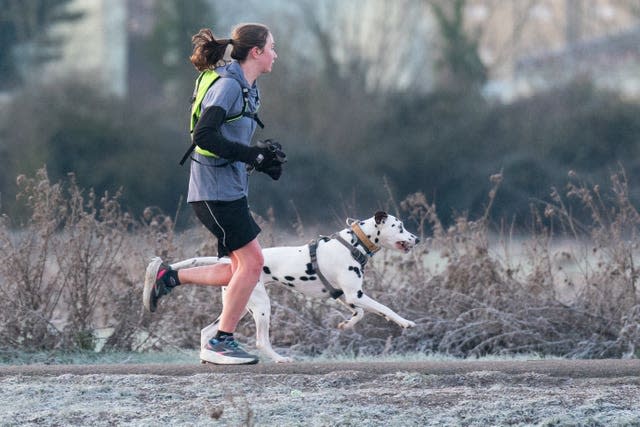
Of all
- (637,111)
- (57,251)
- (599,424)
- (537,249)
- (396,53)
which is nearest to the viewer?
(599,424)

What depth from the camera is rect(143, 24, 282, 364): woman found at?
24.0 ft

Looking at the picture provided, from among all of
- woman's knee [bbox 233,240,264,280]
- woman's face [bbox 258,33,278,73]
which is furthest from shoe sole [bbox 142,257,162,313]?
woman's face [bbox 258,33,278,73]

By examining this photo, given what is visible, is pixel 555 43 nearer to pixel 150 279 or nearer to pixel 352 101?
pixel 352 101

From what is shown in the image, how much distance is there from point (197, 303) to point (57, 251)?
3.62 ft

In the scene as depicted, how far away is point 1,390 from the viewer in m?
7.02

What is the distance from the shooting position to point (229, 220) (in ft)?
24.7

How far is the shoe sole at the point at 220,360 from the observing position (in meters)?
7.67

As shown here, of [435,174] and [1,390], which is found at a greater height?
[435,174]

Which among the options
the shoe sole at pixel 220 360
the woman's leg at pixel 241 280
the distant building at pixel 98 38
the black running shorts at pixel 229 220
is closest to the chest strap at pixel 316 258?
the woman's leg at pixel 241 280

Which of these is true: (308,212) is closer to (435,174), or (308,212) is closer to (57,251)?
(435,174)

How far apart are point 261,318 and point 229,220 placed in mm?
916

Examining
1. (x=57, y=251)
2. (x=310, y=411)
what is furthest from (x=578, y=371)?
(x=57, y=251)

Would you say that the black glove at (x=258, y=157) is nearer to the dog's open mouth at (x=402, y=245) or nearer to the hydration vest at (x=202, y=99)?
the hydration vest at (x=202, y=99)

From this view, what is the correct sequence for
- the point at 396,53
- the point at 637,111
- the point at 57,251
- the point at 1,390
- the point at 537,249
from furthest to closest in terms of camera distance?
the point at 396,53 < the point at 637,111 < the point at 537,249 < the point at 57,251 < the point at 1,390
